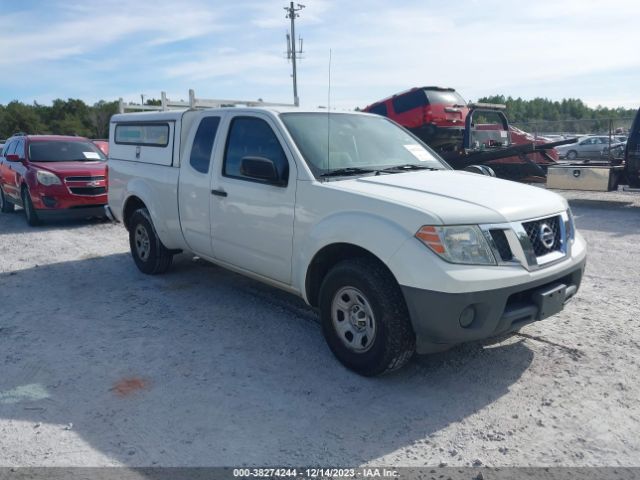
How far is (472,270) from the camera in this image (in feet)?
10.8

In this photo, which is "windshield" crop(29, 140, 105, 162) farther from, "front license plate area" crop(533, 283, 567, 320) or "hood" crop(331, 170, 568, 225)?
"front license plate area" crop(533, 283, 567, 320)

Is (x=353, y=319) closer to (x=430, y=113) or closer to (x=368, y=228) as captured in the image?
(x=368, y=228)

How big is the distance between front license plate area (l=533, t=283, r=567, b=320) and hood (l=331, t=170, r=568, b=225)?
50cm

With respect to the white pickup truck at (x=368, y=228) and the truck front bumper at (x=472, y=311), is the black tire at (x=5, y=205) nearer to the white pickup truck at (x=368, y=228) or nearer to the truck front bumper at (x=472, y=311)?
the white pickup truck at (x=368, y=228)

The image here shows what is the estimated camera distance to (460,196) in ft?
12.2

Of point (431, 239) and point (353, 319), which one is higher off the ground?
point (431, 239)

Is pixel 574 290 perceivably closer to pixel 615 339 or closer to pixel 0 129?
pixel 615 339

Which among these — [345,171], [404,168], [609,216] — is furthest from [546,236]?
[609,216]

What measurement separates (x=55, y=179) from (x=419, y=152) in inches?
299


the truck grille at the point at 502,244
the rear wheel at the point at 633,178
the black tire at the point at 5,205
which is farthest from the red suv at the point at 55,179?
the rear wheel at the point at 633,178

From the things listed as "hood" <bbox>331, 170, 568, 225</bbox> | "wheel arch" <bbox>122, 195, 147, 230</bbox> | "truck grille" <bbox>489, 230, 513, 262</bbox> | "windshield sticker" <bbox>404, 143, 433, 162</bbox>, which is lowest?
"wheel arch" <bbox>122, 195, 147, 230</bbox>

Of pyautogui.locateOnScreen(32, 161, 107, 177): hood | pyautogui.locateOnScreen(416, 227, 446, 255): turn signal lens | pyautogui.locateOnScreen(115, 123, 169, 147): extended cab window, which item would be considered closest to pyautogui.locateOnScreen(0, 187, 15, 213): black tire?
pyautogui.locateOnScreen(32, 161, 107, 177): hood

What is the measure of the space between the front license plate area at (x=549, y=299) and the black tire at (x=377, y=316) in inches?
32.8

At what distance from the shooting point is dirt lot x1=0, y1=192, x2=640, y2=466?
3010mm
